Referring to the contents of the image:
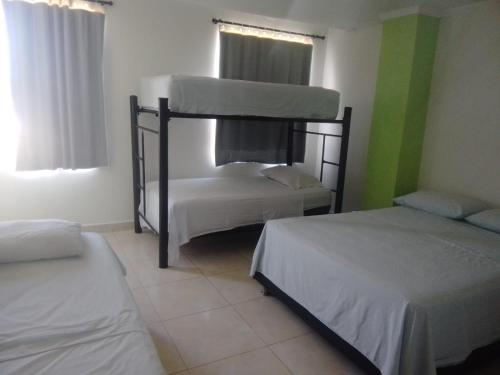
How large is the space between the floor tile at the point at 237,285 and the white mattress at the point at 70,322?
1.05 meters

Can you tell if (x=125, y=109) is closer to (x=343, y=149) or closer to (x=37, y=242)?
(x=37, y=242)

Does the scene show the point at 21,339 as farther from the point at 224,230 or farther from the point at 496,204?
the point at 496,204

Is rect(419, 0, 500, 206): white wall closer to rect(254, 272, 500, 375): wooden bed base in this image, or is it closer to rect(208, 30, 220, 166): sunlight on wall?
Answer: rect(254, 272, 500, 375): wooden bed base

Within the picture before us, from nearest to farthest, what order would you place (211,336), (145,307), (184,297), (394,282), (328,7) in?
1. (394,282)
2. (211,336)
3. (145,307)
4. (184,297)
5. (328,7)

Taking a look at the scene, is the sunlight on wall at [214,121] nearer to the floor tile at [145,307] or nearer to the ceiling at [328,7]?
the ceiling at [328,7]

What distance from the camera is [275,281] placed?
2561 mm

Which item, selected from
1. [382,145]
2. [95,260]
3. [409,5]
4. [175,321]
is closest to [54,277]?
[95,260]

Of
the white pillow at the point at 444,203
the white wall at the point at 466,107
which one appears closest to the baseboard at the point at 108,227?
the white pillow at the point at 444,203

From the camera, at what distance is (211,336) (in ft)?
7.36

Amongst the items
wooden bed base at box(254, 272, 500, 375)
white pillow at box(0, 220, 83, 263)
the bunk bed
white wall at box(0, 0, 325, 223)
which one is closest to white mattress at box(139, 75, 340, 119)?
the bunk bed

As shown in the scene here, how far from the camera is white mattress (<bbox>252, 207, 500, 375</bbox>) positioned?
5.55 ft

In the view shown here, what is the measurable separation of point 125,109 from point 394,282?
116 inches

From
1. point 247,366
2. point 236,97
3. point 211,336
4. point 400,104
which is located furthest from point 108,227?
point 400,104

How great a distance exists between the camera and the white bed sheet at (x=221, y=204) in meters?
3.13
